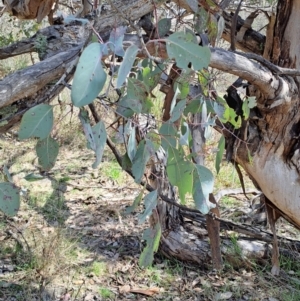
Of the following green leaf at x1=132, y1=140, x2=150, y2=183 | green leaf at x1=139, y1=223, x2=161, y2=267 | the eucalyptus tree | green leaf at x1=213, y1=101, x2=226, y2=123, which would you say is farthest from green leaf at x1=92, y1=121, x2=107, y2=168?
green leaf at x1=213, y1=101, x2=226, y2=123

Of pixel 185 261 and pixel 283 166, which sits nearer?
pixel 283 166

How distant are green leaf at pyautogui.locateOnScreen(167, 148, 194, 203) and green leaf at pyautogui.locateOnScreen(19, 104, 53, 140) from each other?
246mm

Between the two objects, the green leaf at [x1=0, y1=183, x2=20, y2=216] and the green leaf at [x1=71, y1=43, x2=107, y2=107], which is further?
the green leaf at [x1=0, y1=183, x2=20, y2=216]

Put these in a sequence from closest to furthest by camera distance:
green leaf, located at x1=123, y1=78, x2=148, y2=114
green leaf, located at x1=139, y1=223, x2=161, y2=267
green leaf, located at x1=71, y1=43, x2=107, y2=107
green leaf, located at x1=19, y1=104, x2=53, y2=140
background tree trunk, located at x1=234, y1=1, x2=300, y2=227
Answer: green leaf, located at x1=71, y1=43, x2=107, y2=107 → green leaf, located at x1=19, y1=104, x2=53, y2=140 → green leaf, located at x1=123, y1=78, x2=148, y2=114 → green leaf, located at x1=139, y1=223, x2=161, y2=267 → background tree trunk, located at x1=234, y1=1, x2=300, y2=227

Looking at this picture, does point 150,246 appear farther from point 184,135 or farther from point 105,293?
point 105,293

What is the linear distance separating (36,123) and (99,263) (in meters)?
1.85

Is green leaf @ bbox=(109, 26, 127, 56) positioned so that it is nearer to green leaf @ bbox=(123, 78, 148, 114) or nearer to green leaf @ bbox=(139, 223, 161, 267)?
green leaf @ bbox=(123, 78, 148, 114)

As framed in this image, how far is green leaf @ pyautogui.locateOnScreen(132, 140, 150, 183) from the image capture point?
916mm

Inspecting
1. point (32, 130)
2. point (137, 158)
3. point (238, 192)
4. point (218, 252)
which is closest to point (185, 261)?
point (218, 252)

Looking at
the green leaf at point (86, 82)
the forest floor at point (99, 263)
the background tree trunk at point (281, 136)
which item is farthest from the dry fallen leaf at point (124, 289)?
the green leaf at point (86, 82)

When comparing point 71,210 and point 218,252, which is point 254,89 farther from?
point 71,210

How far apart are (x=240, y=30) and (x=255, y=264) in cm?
115

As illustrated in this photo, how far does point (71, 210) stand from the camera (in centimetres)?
311

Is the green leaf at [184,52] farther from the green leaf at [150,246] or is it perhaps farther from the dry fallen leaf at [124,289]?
the dry fallen leaf at [124,289]
